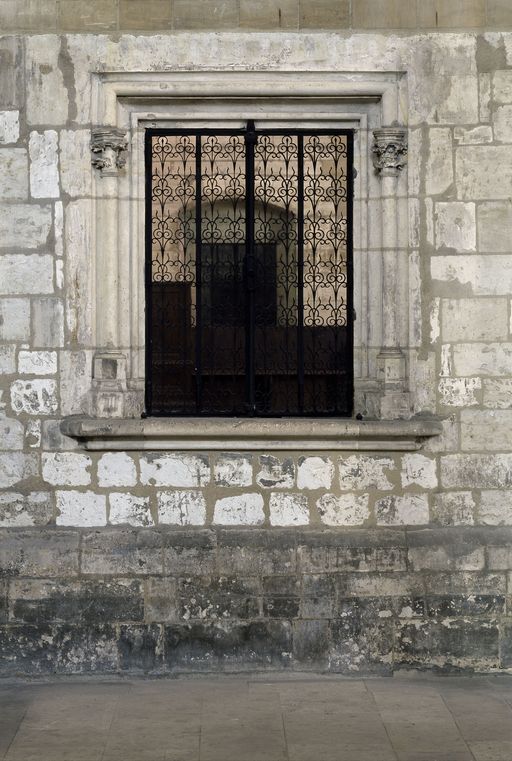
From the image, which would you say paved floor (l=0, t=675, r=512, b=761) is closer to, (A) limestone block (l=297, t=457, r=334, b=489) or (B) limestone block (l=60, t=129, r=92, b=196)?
(A) limestone block (l=297, t=457, r=334, b=489)

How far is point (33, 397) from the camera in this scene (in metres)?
7.73

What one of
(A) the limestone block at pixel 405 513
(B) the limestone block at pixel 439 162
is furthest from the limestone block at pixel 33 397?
(B) the limestone block at pixel 439 162

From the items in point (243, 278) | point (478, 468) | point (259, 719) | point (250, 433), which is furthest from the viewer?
point (243, 278)

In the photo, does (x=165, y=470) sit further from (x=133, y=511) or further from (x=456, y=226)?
(x=456, y=226)

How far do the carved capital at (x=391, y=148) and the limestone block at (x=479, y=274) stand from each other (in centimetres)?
64

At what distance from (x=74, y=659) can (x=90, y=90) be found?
11.5 ft

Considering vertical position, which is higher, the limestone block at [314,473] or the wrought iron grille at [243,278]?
the wrought iron grille at [243,278]

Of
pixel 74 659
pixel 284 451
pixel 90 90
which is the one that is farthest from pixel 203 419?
pixel 90 90

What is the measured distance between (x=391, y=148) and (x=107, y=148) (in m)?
1.76

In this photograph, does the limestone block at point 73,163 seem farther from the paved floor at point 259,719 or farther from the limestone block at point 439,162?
the paved floor at point 259,719

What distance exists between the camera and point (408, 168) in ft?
25.5

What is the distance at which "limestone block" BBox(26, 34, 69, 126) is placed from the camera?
25.3ft

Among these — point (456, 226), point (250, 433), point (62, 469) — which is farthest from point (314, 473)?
point (456, 226)

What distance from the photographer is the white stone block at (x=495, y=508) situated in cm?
773
